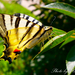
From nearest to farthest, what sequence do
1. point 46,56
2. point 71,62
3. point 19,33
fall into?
point 71,62 → point 19,33 → point 46,56

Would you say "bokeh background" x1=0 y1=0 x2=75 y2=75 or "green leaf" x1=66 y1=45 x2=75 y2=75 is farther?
"bokeh background" x1=0 y1=0 x2=75 y2=75

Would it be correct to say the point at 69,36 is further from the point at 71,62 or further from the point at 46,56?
the point at 46,56

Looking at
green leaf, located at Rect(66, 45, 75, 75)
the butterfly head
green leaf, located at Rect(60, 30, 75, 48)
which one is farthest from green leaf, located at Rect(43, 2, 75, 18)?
the butterfly head

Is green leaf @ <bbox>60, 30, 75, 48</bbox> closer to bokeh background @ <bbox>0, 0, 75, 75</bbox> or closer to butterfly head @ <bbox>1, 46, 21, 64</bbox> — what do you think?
butterfly head @ <bbox>1, 46, 21, 64</bbox>

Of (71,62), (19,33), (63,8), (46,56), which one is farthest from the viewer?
(46,56)

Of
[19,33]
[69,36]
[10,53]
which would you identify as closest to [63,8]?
[69,36]

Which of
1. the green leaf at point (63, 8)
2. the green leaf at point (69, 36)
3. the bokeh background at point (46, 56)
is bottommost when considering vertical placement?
the bokeh background at point (46, 56)

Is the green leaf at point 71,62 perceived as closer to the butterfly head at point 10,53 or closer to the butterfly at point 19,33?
the butterfly at point 19,33

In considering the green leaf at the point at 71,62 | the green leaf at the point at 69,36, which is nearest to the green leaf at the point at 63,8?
the green leaf at the point at 69,36

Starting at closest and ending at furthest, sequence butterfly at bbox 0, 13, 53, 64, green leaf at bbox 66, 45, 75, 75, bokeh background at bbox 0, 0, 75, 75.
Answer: green leaf at bbox 66, 45, 75, 75
butterfly at bbox 0, 13, 53, 64
bokeh background at bbox 0, 0, 75, 75
